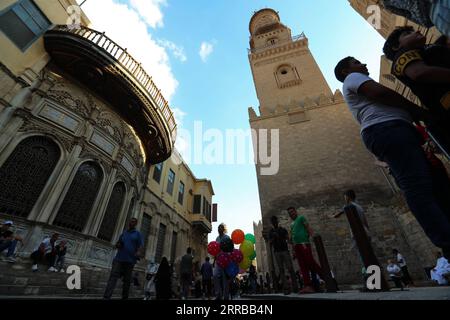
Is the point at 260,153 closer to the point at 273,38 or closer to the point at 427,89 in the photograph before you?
the point at 427,89

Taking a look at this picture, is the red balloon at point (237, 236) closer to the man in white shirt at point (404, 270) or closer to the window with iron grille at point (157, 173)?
the man in white shirt at point (404, 270)

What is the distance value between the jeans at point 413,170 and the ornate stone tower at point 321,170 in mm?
8837

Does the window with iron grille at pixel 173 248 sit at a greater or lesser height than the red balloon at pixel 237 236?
greater

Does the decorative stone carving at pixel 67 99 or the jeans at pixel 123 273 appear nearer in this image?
the jeans at pixel 123 273

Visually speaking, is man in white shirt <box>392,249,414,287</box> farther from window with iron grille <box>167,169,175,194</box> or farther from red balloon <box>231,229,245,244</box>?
window with iron grille <box>167,169,175,194</box>

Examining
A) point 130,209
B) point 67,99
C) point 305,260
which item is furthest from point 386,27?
point 130,209

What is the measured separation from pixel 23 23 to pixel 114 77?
3.53 meters

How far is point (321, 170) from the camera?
1179 cm

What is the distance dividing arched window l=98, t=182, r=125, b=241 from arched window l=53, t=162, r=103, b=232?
0.93 m

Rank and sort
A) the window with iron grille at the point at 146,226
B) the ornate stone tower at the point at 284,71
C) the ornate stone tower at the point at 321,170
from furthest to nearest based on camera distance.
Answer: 1. the ornate stone tower at the point at 284,71
2. the window with iron grille at the point at 146,226
3. the ornate stone tower at the point at 321,170

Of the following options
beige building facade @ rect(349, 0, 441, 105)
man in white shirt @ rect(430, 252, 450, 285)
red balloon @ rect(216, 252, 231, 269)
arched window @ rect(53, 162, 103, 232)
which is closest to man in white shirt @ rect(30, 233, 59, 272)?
arched window @ rect(53, 162, 103, 232)

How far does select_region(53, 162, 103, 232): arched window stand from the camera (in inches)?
311

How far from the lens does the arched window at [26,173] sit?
21.7ft

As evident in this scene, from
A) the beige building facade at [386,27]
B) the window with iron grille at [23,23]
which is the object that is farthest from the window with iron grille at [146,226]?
the beige building facade at [386,27]
